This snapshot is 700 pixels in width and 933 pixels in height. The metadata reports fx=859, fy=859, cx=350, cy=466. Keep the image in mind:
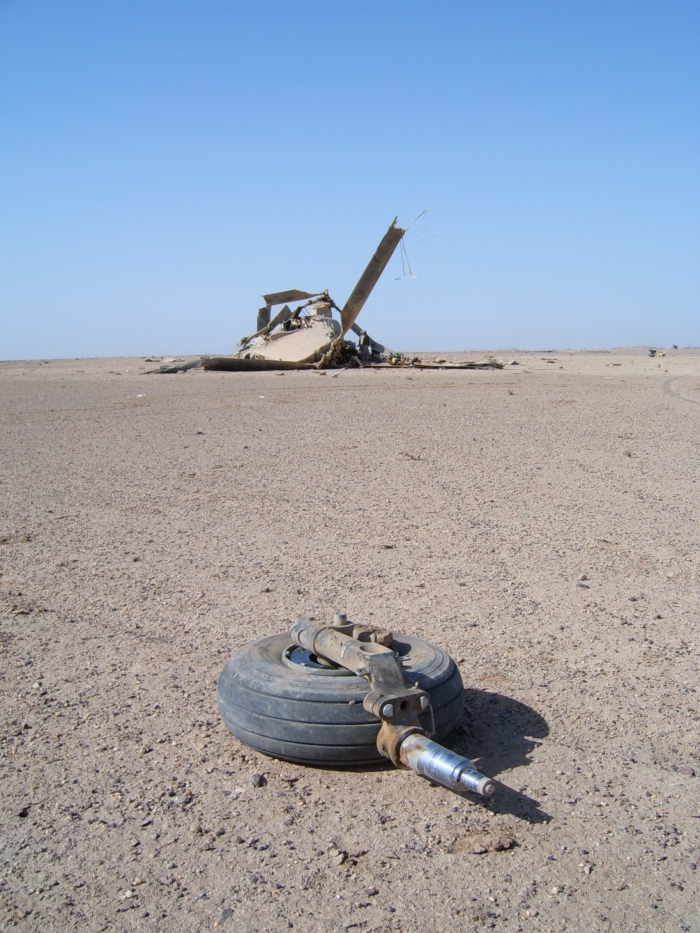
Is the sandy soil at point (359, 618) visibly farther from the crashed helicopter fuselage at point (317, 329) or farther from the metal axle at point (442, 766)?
the crashed helicopter fuselage at point (317, 329)

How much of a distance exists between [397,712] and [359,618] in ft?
5.07

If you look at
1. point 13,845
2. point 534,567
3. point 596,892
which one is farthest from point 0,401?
point 596,892

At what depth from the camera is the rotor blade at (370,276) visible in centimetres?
2033

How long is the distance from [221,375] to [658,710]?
686 inches

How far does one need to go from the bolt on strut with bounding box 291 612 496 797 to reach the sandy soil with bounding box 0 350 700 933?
6.8 inches

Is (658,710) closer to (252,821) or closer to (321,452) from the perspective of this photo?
(252,821)

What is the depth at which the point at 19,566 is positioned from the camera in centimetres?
515

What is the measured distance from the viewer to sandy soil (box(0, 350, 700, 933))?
2.28 metres

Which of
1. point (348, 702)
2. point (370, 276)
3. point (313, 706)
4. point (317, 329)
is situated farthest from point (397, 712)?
point (317, 329)

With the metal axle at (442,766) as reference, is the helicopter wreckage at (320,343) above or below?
above

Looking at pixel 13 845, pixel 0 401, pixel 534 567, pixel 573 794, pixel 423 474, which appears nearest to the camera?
pixel 13 845

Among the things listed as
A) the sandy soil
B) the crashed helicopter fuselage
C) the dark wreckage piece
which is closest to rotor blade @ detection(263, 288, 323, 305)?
the crashed helicopter fuselage

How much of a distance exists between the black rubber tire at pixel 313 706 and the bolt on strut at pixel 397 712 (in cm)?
7

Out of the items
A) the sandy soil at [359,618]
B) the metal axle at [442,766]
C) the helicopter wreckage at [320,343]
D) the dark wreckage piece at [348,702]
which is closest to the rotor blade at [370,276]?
the helicopter wreckage at [320,343]
